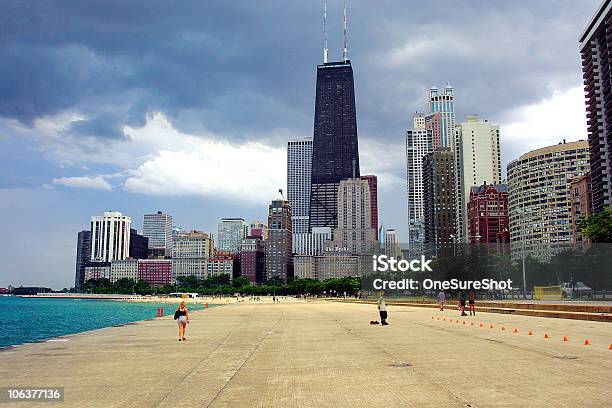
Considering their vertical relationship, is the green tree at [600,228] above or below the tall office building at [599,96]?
below

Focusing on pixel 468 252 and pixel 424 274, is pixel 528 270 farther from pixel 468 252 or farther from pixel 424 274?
pixel 424 274

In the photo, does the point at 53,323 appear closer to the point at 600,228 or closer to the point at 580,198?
the point at 600,228

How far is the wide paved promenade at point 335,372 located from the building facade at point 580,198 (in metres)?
165

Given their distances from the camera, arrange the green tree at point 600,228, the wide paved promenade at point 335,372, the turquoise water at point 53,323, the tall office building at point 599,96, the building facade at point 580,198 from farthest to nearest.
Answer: the building facade at point 580,198 < the tall office building at point 599,96 < the green tree at point 600,228 < the turquoise water at point 53,323 < the wide paved promenade at point 335,372

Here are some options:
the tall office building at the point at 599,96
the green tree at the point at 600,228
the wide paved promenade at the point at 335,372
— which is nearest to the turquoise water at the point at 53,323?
the wide paved promenade at the point at 335,372

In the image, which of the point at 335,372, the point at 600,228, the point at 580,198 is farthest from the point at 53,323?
the point at 580,198

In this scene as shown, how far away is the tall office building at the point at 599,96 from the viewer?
161 m

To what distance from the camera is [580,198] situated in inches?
7279

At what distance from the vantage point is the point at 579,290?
60500mm

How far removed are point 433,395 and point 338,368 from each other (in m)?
4.72

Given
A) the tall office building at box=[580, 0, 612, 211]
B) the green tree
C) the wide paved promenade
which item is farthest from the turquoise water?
the tall office building at box=[580, 0, 612, 211]

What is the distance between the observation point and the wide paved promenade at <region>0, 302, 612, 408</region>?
11.0m

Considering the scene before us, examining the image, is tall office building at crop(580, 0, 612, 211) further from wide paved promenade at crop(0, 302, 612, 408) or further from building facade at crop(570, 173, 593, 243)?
wide paved promenade at crop(0, 302, 612, 408)

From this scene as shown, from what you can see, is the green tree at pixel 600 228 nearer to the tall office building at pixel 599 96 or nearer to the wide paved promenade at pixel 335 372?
the wide paved promenade at pixel 335 372
